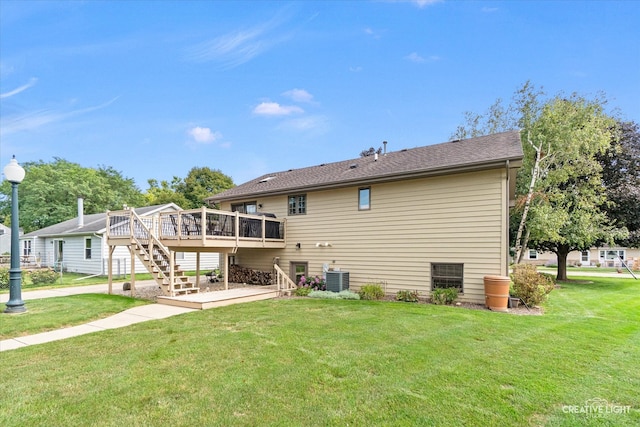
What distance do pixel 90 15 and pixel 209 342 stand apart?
13.4 meters

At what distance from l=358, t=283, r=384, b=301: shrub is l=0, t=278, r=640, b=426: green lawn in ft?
10.0

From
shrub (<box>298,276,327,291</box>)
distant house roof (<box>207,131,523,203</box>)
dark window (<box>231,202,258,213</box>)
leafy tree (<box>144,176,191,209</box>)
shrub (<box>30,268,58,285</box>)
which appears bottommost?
shrub (<box>30,268,58,285</box>)

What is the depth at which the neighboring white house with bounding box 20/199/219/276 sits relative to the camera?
18359 millimetres

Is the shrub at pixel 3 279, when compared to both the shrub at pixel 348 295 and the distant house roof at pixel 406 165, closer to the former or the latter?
the distant house roof at pixel 406 165

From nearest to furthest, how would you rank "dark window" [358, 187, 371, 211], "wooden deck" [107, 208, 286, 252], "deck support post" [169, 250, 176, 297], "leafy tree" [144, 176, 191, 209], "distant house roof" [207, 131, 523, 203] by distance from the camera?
"distant house roof" [207, 131, 523, 203] < "deck support post" [169, 250, 176, 297] < "wooden deck" [107, 208, 286, 252] < "dark window" [358, 187, 371, 211] < "leafy tree" [144, 176, 191, 209]

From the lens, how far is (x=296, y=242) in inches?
513

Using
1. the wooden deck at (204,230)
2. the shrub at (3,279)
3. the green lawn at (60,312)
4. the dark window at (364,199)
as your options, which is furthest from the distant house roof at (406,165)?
the shrub at (3,279)

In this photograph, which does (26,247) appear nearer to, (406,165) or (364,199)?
(364,199)

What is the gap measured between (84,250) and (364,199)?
18.3 m

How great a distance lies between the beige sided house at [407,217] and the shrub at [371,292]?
666mm

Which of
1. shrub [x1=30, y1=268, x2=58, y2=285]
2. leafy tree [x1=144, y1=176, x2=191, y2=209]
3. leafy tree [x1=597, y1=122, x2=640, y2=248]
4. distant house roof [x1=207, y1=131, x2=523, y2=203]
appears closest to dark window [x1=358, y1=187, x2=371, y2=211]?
distant house roof [x1=207, y1=131, x2=523, y2=203]

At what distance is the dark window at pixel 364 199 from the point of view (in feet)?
36.8

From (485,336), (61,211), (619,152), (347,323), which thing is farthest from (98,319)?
(61,211)

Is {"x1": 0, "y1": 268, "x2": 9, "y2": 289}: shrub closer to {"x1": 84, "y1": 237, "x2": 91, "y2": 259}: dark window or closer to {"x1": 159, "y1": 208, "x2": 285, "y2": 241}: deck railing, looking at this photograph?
{"x1": 84, "y1": 237, "x2": 91, "y2": 259}: dark window
